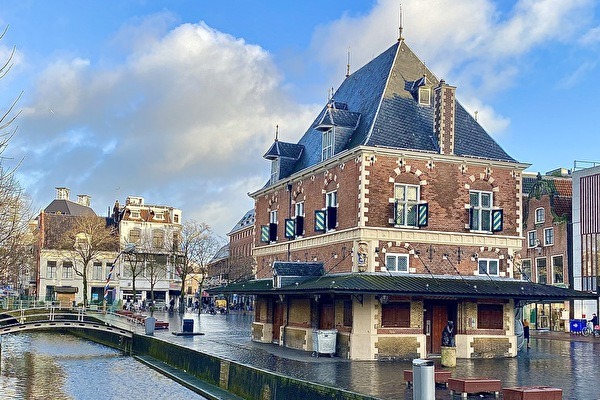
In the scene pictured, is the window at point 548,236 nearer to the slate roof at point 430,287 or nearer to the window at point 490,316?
the slate roof at point 430,287

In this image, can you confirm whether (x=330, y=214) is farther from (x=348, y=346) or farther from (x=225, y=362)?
(x=225, y=362)

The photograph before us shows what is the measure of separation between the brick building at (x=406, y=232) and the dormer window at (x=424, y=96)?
5 centimetres

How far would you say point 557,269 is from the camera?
172 feet

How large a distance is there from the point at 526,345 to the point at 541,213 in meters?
20.4

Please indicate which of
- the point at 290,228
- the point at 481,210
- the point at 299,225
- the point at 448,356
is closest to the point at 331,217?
the point at 299,225

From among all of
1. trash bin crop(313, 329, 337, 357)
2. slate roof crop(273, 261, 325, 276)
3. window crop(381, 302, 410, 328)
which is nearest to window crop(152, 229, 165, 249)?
slate roof crop(273, 261, 325, 276)

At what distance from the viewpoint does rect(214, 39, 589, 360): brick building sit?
2881 cm

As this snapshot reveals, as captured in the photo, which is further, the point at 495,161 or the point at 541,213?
the point at 541,213

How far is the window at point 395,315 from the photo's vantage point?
1133 inches

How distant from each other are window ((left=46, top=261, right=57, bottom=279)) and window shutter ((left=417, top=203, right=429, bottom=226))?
199 ft

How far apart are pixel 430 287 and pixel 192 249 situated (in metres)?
53.9

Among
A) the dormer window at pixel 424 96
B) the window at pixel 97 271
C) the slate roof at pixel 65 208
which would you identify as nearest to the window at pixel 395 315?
the dormer window at pixel 424 96

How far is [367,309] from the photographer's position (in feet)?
93.2

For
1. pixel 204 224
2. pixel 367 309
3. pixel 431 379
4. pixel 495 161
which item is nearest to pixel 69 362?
pixel 367 309
